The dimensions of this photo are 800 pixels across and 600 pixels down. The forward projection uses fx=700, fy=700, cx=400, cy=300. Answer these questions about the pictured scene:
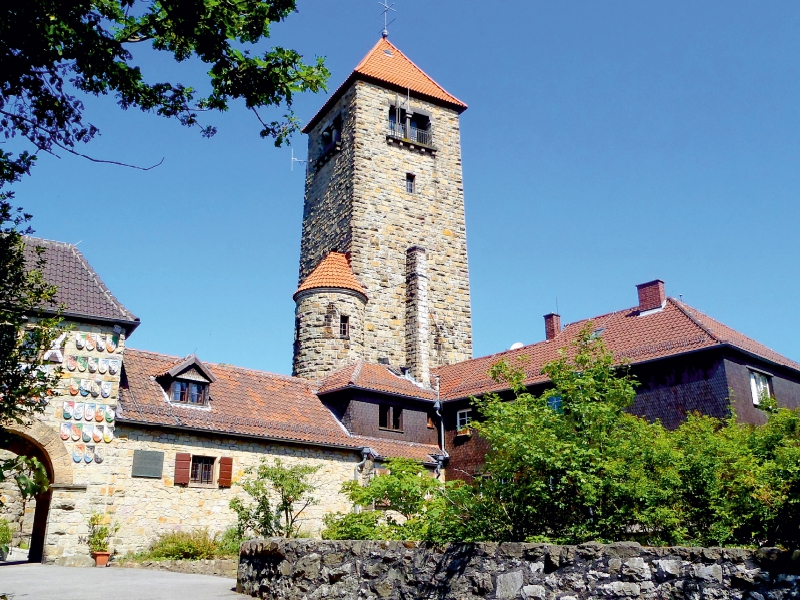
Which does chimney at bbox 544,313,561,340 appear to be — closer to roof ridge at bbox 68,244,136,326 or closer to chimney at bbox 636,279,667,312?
chimney at bbox 636,279,667,312

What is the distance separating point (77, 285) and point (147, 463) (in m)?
5.13

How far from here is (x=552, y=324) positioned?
27.7 m

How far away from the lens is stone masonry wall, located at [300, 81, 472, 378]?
99.6 ft

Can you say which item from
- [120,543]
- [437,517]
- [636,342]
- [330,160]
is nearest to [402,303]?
[330,160]

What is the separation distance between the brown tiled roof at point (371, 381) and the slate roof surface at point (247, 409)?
88 cm

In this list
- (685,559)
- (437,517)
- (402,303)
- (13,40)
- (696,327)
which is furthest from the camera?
(402,303)

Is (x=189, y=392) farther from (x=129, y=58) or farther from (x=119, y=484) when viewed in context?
(x=129, y=58)

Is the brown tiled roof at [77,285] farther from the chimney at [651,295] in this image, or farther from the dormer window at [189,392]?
the chimney at [651,295]

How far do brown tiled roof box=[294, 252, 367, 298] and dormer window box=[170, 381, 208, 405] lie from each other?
7.82 meters

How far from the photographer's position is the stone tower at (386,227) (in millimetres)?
28109

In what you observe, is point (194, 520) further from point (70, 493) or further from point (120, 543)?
point (70, 493)

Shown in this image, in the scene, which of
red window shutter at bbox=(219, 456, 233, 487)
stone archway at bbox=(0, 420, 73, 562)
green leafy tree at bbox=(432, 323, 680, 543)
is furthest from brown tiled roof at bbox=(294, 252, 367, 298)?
green leafy tree at bbox=(432, 323, 680, 543)

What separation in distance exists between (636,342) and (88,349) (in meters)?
16.2

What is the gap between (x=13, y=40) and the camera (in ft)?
21.9
